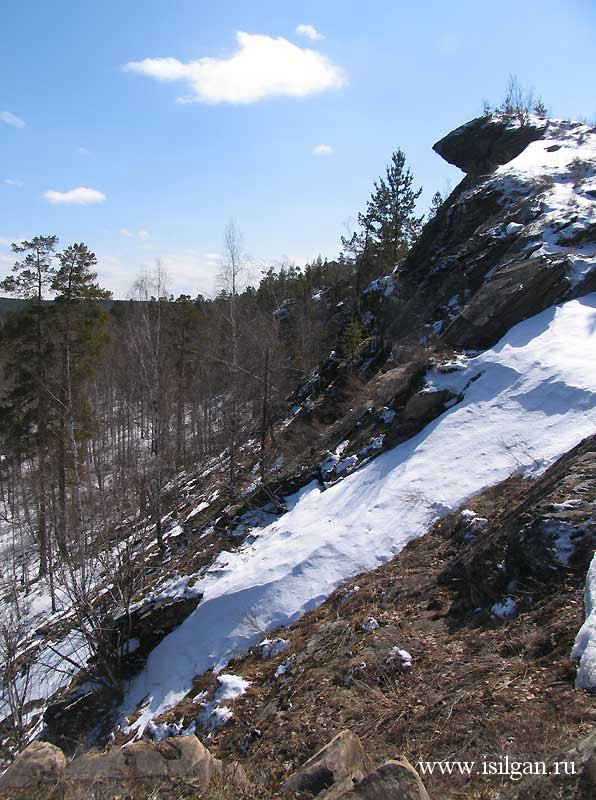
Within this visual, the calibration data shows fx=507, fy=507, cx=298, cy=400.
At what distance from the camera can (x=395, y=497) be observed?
403 inches

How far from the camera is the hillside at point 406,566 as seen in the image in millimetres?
4371

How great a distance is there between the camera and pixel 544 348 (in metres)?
11.7

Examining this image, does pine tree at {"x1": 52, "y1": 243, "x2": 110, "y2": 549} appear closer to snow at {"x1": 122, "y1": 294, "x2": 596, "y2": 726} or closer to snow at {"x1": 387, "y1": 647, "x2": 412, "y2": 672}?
snow at {"x1": 122, "y1": 294, "x2": 596, "y2": 726}

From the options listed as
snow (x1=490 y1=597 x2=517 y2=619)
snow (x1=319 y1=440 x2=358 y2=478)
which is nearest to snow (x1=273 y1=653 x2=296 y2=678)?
snow (x1=490 y1=597 x2=517 y2=619)

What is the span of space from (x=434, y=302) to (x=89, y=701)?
48.1 feet

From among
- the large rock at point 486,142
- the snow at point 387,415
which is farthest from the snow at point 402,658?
the large rock at point 486,142

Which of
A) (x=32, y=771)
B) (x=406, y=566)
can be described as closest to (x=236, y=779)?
(x=32, y=771)

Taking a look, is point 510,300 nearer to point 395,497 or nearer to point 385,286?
point 395,497

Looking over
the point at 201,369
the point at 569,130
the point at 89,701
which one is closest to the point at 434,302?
the point at 569,130

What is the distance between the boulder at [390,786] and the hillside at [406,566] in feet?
0.21

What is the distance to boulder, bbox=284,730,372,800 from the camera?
330cm

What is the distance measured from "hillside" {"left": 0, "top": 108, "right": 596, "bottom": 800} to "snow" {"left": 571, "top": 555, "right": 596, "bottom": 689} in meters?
0.02

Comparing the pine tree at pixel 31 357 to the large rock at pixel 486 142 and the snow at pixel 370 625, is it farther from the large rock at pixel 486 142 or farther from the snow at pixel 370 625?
the large rock at pixel 486 142

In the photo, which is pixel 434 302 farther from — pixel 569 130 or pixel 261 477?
pixel 569 130
